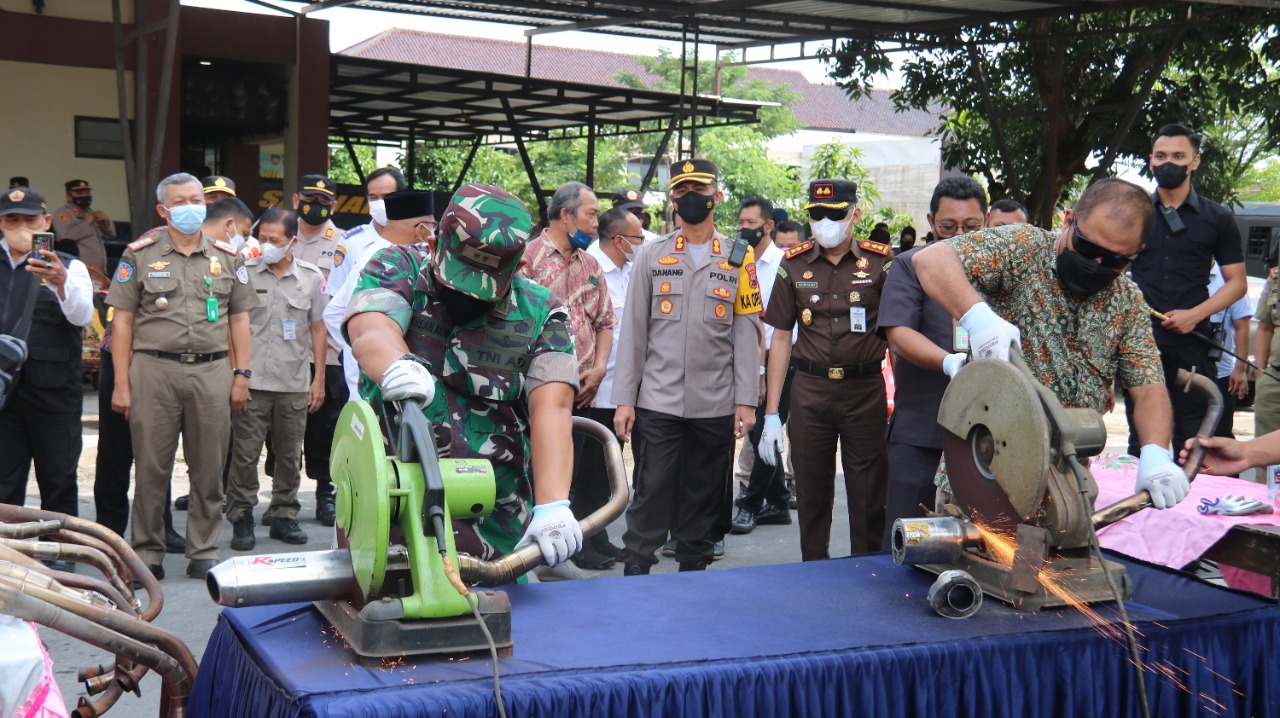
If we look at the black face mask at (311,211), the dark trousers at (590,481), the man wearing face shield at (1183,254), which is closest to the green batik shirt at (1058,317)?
the man wearing face shield at (1183,254)

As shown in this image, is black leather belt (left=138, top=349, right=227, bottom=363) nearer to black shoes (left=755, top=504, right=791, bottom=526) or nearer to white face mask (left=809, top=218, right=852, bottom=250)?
white face mask (left=809, top=218, right=852, bottom=250)

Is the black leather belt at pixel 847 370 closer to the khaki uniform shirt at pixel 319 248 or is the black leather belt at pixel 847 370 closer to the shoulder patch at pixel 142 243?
the shoulder patch at pixel 142 243

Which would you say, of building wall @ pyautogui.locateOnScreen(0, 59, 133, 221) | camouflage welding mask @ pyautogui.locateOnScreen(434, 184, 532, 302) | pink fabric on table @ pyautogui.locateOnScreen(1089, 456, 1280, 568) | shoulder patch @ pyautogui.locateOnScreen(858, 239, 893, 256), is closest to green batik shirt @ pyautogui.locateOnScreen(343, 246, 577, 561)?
camouflage welding mask @ pyautogui.locateOnScreen(434, 184, 532, 302)

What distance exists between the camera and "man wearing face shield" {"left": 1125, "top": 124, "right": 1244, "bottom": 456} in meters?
5.27

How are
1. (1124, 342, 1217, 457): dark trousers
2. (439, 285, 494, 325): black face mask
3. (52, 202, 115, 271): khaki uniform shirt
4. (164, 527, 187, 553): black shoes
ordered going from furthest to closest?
(52, 202, 115, 271): khaki uniform shirt
(164, 527, 187, 553): black shoes
(1124, 342, 1217, 457): dark trousers
(439, 285, 494, 325): black face mask

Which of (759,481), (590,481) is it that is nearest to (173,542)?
(590,481)

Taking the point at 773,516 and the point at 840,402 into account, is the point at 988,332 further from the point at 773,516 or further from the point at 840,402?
the point at 773,516

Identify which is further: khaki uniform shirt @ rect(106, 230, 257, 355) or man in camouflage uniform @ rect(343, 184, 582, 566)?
khaki uniform shirt @ rect(106, 230, 257, 355)

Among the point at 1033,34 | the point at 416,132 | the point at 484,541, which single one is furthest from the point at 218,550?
the point at 416,132

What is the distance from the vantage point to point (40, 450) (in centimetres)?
500

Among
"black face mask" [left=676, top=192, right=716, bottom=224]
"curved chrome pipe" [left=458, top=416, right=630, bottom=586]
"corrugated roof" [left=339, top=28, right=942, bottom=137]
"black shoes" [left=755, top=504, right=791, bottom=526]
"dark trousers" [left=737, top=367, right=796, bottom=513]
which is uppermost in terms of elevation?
"corrugated roof" [left=339, top=28, right=942, bottom=137]

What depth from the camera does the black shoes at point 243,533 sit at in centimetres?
577

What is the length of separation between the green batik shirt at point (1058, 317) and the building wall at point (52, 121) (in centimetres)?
1234

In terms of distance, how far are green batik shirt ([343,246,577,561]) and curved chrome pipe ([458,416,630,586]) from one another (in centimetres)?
29
